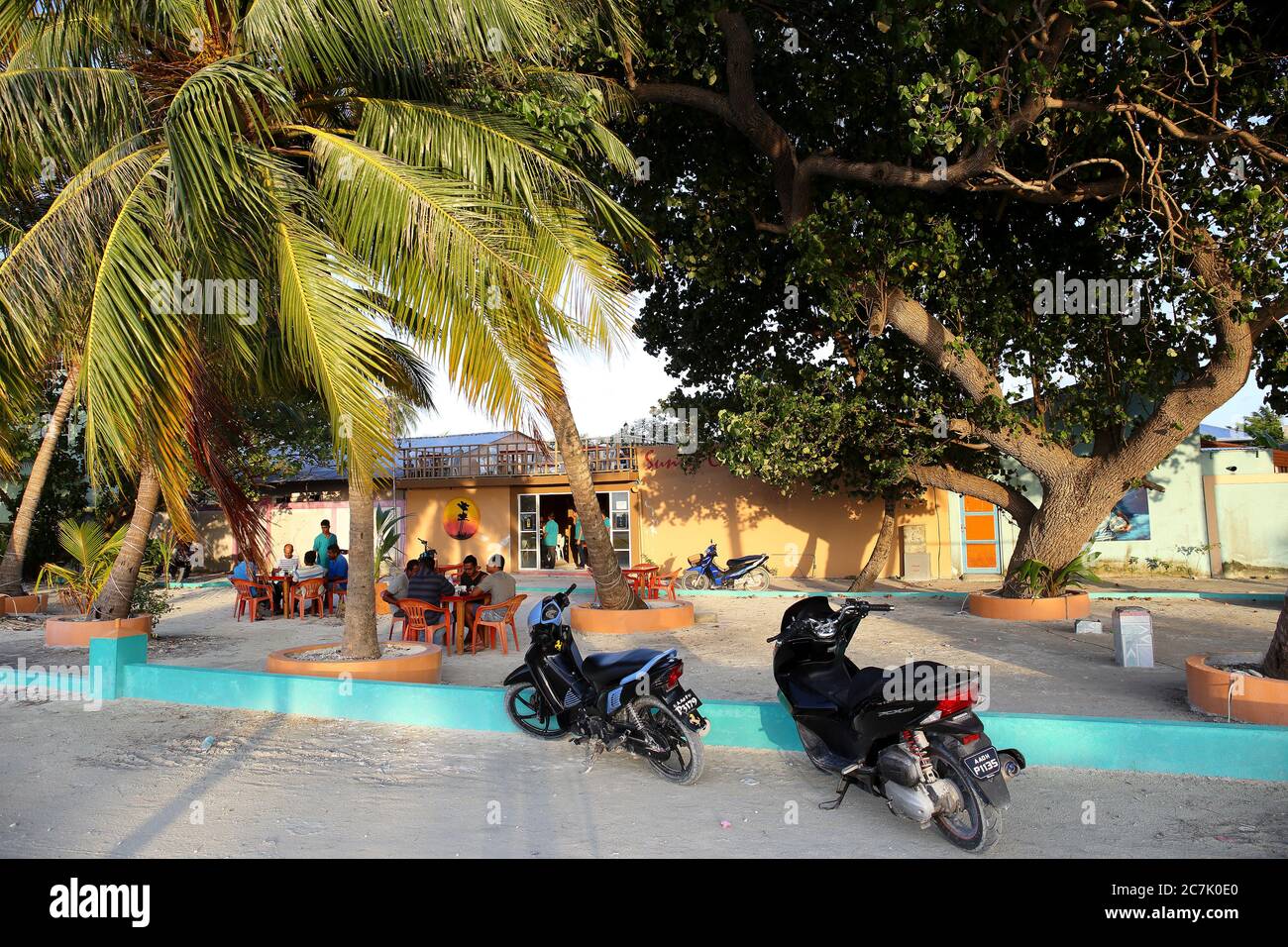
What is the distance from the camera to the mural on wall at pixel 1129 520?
18141 millimetres

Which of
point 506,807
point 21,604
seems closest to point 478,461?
point 21,604

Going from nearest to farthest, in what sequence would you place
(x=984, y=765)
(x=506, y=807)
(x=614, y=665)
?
1. (x=984, y=765)
2. (x=506, y=807)
3. (x=614, y=665)

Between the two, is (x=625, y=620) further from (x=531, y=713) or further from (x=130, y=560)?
(x=130, y=560)

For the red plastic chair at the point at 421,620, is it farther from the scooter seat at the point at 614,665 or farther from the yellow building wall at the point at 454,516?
the yellow building wall at the point at 454,516

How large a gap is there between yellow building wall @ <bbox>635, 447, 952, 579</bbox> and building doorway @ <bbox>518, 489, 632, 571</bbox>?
0.99 metres

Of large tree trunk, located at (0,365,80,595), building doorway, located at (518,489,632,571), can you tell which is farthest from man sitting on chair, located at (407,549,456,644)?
building doorway, located at (518,489,632,571)

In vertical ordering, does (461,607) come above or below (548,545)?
below

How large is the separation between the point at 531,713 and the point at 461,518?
17262mm

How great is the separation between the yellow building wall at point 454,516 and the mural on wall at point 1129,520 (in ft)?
43.3

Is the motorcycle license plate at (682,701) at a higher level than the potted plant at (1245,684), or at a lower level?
higher

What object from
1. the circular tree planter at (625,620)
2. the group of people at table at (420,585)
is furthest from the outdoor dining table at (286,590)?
the circular tree planter at (625,620)

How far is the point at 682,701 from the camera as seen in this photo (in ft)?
17.2

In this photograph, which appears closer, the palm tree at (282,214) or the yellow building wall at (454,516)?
the palm tree at (282,214)

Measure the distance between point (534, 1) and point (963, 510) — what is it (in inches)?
589
